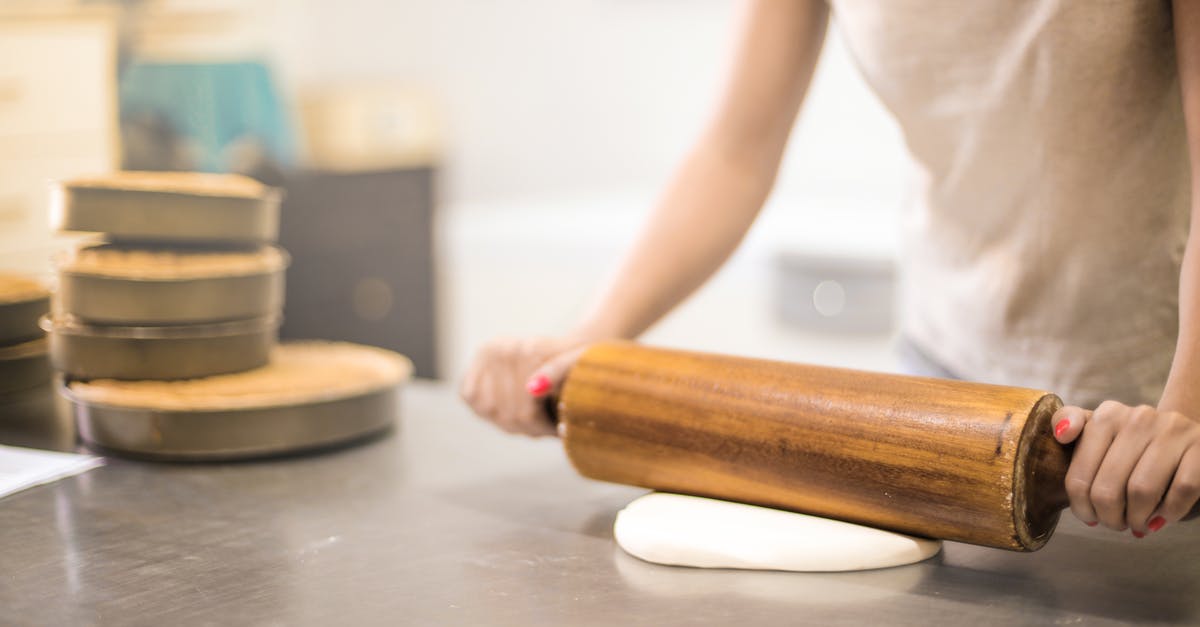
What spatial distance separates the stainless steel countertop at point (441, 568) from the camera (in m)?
0.71

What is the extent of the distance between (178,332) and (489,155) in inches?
105

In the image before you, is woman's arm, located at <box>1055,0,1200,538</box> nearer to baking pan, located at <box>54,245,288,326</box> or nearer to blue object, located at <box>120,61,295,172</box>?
baking pan, located at <box>54,245,288,326</box>

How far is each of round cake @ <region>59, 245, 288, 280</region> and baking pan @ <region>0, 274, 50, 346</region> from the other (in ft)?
0.39

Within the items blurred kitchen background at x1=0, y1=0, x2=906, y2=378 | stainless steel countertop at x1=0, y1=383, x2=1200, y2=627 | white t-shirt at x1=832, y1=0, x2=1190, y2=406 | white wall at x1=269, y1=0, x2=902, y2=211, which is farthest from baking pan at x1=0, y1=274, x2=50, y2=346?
white wall at x1=269, y1=0, x2=902, y2=211

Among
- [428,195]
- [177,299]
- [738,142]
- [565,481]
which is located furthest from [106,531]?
[428,195]

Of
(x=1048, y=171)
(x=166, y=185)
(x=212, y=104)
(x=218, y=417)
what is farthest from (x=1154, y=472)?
(x=212, y=104)

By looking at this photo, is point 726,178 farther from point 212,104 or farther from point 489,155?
point 489,155

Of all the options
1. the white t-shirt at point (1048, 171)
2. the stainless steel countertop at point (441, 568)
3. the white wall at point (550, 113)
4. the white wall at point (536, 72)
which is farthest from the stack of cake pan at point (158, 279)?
the white wall at point (536, 72)

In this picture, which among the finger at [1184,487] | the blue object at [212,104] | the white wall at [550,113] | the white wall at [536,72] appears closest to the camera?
the finger at [1184,487]

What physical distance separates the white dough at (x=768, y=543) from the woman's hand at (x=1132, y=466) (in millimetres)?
127

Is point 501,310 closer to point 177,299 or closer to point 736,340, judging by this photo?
point 736,340

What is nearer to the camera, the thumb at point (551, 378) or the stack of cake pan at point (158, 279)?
the thumb at point (551, 378)

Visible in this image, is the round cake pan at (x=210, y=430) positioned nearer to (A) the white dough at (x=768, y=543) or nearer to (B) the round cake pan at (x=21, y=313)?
(B) the round cake pan at (x=21, y=313)

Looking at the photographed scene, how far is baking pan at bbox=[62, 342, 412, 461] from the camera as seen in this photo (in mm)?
1036
